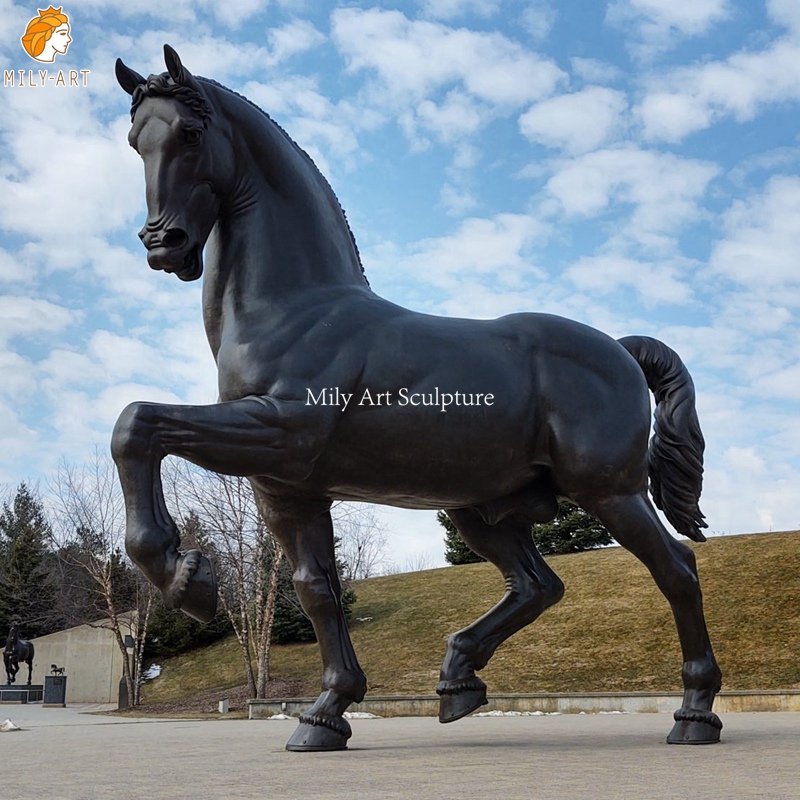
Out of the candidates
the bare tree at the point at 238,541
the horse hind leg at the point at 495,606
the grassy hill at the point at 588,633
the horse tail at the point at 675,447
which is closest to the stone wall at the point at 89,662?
the grassy hill at the point at 588,633

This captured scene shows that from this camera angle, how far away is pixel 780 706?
1396cm

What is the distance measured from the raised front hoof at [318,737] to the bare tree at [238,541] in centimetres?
1695

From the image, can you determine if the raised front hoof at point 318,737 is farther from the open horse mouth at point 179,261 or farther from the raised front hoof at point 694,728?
the open horse mouth at point 179,261

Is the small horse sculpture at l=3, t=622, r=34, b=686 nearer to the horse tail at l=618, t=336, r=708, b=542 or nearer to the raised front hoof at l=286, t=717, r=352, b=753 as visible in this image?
the raised front hoof at l=286, t=717, r=352, b=753

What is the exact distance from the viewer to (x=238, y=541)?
2278cm

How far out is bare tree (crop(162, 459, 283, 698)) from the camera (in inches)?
886

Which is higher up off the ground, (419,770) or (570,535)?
(570,535)

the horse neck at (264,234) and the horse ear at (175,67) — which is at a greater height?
the horse ear at (175,67)

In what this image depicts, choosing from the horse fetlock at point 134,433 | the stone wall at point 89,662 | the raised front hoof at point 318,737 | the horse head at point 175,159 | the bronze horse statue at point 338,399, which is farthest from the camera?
the stone wall at point 89,662

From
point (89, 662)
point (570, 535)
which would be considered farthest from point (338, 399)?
point (570, 535)

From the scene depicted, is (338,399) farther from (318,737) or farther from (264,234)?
(318,737)

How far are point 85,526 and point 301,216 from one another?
1040 inches

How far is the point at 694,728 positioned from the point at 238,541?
18689mm

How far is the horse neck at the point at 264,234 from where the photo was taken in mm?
4945
